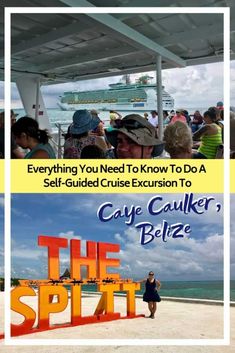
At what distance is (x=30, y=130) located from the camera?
9.15 feet

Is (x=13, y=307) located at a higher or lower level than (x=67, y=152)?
lower

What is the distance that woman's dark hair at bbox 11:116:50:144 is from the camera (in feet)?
→ 9.02

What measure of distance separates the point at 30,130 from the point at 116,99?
329cm

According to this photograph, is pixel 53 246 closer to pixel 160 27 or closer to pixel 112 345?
pixel 112 345

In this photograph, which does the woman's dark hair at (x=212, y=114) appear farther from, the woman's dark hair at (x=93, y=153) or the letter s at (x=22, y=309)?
the letter s at (x=22, y=309)

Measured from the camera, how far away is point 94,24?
4793 mm

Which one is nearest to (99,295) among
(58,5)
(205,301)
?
(205,301)

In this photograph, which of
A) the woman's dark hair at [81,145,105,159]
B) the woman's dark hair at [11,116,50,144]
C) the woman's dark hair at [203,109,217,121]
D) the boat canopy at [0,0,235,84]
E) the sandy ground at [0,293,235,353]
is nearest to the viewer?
the woman's dark hair at [81,145,105,159]

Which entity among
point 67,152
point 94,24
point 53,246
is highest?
point 94,24

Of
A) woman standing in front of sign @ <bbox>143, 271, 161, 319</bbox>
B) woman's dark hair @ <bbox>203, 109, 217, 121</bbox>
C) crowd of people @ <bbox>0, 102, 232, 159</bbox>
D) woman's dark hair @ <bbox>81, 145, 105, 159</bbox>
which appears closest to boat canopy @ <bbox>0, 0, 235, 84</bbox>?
woman's dark hair @ <bbox>203, 109, 217, 121</bbox>

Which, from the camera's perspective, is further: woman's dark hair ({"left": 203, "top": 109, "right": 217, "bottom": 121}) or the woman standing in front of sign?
woman's dark hair ({"left": 203, "top": 109, "right": 217, "bottom": 121})

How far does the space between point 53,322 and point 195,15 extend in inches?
152

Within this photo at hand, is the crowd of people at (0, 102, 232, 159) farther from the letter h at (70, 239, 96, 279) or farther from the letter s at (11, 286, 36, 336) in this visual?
the letter s at (11, 286, 36, 336)

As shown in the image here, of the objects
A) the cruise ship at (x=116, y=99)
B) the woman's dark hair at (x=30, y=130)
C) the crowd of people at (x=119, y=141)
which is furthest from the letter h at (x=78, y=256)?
the cruise ship at (x=116, y=99)
